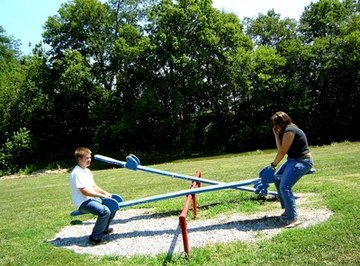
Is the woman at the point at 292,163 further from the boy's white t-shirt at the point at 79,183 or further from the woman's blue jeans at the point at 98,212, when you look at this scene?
the boy's white t-shirt at the point at 79,183

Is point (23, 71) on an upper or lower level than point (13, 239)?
upper

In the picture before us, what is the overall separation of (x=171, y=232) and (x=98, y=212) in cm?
135

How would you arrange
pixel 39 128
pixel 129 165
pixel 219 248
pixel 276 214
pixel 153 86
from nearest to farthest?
pixel 219 248 → pixel 276 214 → pixel 129 165 → pixel 153 86 → pixel 39 128

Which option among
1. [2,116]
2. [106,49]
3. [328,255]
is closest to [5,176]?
[2,116]

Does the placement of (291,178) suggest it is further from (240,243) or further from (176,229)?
(176,229)

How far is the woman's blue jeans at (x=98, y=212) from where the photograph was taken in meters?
7.07

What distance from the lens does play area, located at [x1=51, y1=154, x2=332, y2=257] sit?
6.61 meters

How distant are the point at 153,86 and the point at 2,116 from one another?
1522cm

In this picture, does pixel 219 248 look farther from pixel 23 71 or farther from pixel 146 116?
pixel 23 71

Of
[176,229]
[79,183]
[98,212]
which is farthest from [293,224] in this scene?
[79,183]

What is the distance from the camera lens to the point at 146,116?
3991 centimetres

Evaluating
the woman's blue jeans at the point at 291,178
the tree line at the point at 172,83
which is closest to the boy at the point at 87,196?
the woman's blue jeans at the point at 291,178

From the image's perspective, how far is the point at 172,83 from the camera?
39.6 meters

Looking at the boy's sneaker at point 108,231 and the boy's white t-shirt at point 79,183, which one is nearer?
the boy's white t-shirt at point 79,183
